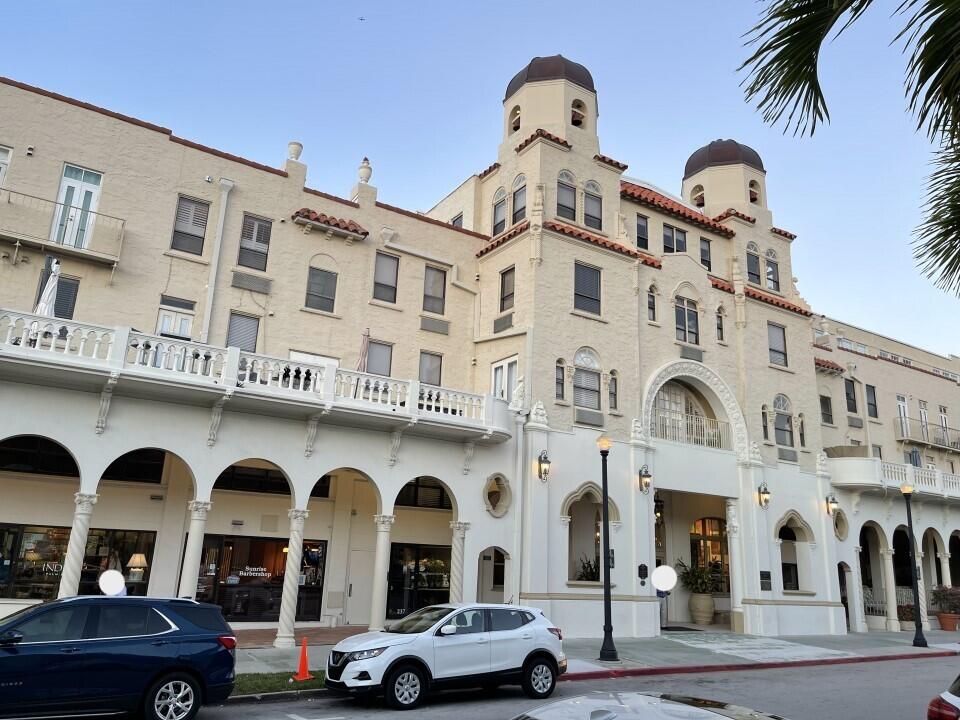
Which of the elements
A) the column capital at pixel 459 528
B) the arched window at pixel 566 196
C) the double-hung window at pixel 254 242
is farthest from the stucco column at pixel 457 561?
the arched window at pixel 566 196

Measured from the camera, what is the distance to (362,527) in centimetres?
2250

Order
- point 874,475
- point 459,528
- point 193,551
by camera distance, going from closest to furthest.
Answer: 1. point 193,551
2. point 459,528
3. point 874,475

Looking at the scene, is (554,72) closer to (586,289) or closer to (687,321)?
(586,289)

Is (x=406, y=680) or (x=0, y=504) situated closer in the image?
(x=406, y=680)

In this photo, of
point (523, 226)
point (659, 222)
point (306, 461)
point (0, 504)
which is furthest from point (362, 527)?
point (659, 222)

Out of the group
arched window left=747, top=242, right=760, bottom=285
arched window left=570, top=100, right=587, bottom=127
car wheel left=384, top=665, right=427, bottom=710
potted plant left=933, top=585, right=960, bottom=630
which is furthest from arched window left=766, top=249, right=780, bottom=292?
car wheel left=384, top=665, right=427, bottom=710

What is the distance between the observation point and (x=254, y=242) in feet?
73.0

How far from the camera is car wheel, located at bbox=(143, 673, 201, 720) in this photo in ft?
31.3

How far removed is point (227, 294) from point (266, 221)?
272 cm

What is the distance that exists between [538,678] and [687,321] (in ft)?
57.2

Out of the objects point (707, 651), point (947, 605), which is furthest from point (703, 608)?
point (947, 605)

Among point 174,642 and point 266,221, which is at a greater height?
point 266,221

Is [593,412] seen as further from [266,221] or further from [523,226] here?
[266,221]

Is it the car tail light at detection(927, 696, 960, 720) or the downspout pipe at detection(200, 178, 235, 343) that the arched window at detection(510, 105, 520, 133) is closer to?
the downspout pipe at detection(200, 178, 235, 343)
